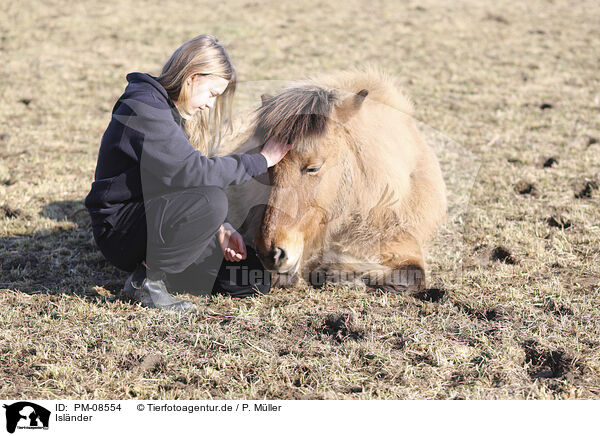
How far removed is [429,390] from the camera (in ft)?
8.67

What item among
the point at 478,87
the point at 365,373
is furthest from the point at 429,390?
the point at 478,87

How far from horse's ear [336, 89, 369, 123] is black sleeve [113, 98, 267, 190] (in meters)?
0.67

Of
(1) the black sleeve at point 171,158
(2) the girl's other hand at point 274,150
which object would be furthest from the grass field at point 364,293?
(2) the girl's other hand at point 274,150

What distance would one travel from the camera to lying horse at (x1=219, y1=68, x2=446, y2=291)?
3141 mm

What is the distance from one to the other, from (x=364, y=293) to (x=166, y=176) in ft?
5.11

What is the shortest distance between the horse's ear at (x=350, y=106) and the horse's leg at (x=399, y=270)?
986 millimetres

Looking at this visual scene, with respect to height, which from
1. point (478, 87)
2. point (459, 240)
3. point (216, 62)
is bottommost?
point (459, 240)

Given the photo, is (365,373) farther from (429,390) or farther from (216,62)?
(216,62)

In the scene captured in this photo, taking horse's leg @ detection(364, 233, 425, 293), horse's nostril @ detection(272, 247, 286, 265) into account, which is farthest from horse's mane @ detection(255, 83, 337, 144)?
horse's leg @ detection(364, 233, 425, 293)

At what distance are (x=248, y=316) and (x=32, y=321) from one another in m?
1.31

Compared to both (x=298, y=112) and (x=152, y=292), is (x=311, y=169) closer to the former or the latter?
(x=298, y=112)

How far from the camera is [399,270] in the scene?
12.1 ft
